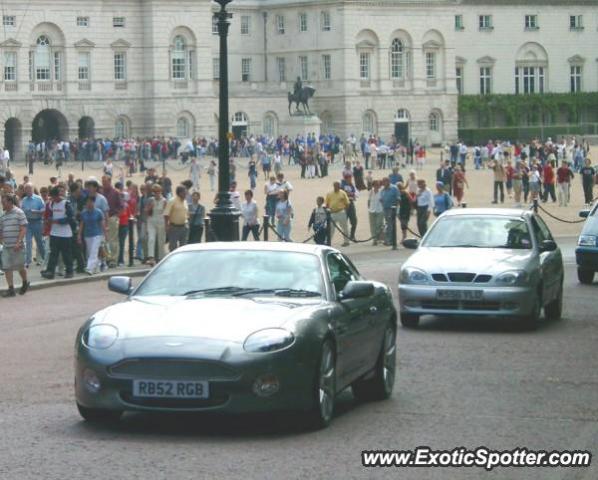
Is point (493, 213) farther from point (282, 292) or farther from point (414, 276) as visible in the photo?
point (282, 292)

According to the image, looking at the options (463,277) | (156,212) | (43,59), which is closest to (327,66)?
(43,59)

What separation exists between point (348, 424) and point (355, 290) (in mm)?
1086

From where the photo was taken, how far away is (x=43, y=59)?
101250mm

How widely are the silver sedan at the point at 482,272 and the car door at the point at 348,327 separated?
6.20 m

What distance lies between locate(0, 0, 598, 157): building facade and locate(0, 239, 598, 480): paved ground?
81903mm

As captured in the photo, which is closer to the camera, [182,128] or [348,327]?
[348,327]

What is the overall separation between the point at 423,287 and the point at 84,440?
906 cm

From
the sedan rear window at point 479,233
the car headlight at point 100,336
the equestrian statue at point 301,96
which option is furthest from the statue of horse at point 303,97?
the car headlight at point 100,336

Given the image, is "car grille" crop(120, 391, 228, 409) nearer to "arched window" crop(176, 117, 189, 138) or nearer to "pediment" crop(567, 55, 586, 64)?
"arched window" crop(176, 117, 189, 138)

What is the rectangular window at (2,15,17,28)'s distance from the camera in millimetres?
98688

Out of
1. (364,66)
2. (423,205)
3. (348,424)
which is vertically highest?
Answer: (364,66)

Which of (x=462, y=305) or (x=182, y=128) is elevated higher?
(x=182, y=128)

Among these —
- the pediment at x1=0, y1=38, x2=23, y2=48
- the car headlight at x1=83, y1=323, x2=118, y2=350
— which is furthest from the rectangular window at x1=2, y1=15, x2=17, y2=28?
the car headlight at x1=83, y1=323, x2=118, y2=350

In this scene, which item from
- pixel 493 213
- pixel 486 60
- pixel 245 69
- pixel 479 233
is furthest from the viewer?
pixel 486 60
